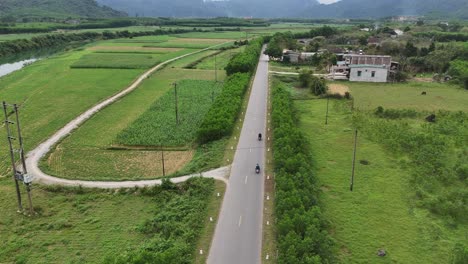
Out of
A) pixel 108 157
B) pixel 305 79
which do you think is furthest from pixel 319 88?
pixel 108 157

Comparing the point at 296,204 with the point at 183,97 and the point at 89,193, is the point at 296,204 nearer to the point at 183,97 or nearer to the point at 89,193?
the point at 89,193

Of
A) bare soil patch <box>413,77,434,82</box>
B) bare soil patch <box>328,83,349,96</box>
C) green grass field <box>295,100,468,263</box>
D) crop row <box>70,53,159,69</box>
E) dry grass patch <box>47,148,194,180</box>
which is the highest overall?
crop row <box>70,53,159,69</box>

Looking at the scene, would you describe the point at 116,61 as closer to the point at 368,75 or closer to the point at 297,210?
the point at 368,75

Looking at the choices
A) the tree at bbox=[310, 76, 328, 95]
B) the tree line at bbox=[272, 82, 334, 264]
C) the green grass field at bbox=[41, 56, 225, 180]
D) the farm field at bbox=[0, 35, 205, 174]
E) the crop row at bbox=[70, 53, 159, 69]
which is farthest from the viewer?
the crop row at bbox=[70, 53, 159, 69]

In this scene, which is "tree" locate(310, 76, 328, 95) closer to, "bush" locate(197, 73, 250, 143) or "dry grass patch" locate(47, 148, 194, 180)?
A: "bush" locate(197, 73, 250, 143)

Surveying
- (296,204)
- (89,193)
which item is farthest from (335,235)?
(89,193)

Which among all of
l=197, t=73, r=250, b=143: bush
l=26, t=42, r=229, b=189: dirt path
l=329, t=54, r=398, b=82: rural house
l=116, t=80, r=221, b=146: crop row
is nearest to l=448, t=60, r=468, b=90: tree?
l=329, t=54, r=398, b=82: rural house

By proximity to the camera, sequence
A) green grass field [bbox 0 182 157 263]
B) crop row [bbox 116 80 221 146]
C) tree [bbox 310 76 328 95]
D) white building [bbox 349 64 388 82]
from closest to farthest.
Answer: green grass field [bbox 0 182 157 263]
crop row [bbox 116 80 221 146]
tree [bbox 310 76 328 95]
white building [bbox 349 64 388 82]

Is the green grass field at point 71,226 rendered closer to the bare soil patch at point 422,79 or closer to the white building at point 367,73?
the white building at point 367,73
